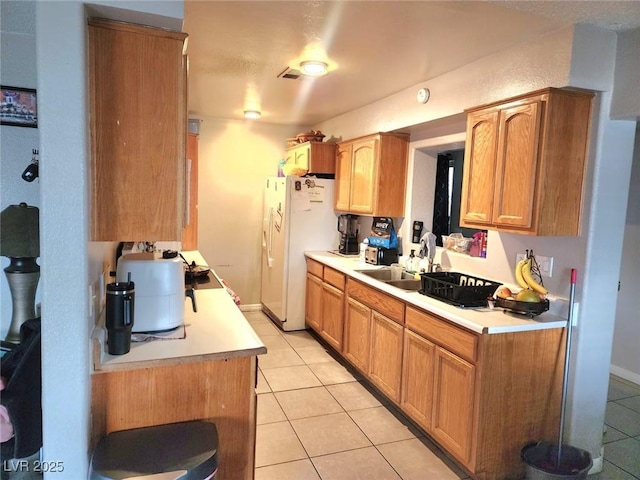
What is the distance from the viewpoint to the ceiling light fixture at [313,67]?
9.67ft

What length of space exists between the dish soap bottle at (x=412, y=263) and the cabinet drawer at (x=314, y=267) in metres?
1.02

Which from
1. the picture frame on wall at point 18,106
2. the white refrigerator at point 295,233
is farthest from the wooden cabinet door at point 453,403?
the picture frame on wall at point 18,106

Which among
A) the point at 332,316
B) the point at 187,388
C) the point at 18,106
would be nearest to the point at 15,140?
the point at 18,106

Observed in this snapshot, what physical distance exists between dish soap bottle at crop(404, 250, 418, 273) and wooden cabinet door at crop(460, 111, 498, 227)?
35.2 inches

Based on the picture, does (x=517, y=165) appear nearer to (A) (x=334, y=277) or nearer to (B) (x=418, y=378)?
(B) (x=418, y=378)

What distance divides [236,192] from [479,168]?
3447mm

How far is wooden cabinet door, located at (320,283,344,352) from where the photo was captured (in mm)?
3998

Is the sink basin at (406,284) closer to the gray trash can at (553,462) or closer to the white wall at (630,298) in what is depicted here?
the gray trash can at (553,462)

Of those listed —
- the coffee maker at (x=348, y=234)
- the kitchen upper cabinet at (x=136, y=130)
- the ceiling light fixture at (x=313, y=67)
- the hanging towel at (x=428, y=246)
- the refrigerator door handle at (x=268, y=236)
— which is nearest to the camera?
the kitchen upper cabinet at (x=136, y=130)

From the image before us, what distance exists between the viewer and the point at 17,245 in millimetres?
2150

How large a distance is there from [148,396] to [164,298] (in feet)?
1.47

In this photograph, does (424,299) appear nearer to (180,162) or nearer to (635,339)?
(180,162)

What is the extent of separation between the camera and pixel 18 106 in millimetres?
2354

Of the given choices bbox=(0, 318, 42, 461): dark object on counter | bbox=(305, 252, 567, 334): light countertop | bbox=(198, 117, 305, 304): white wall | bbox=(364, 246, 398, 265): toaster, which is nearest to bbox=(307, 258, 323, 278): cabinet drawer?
bbox=(364, 246, 398, 265): toaster
